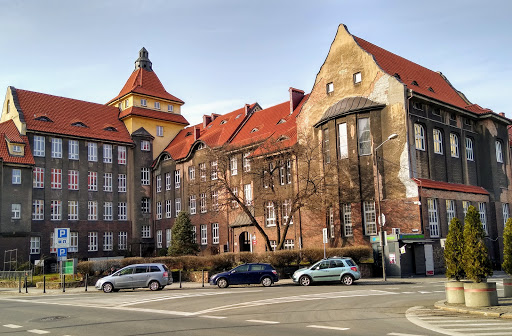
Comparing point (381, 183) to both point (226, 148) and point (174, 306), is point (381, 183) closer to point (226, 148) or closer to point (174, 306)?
point (226, 148)

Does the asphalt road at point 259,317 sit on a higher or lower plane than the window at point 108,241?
lower

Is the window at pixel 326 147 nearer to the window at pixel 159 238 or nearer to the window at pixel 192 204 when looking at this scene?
the window at pixel 192 204

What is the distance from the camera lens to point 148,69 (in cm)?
6906

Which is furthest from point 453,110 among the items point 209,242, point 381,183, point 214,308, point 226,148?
point 214,308

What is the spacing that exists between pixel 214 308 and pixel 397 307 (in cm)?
627

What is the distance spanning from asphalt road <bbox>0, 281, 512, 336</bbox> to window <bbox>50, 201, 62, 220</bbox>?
113ft

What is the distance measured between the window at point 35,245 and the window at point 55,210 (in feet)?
9.11

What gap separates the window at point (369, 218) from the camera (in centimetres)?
3688

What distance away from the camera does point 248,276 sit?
28.4 meters

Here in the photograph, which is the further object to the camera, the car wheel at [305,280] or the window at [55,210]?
the window at [55,210]

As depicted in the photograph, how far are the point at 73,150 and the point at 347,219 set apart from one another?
3268cm

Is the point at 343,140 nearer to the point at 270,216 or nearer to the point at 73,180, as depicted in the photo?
the point at 270,216

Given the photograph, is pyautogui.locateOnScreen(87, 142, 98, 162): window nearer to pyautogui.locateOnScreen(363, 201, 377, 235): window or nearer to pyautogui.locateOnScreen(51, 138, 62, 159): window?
pyautogui.locateOnScreen(51, 138, 62, 159): window

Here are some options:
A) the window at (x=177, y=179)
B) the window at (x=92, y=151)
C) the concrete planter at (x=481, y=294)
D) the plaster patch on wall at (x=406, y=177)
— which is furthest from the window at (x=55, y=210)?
→ the concrete planter at (x=481, y=294)
